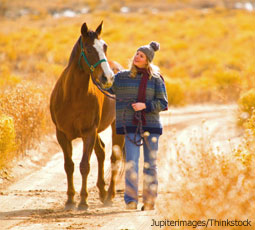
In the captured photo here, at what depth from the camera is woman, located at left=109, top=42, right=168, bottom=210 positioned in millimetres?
6031

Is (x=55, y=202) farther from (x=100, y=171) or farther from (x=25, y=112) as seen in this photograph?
(x=25, y=112)

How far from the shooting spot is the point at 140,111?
603 cm

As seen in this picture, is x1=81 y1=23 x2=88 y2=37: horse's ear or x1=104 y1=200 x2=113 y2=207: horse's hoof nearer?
x1=81 y1=23 x2=88 y2=37: horse's ear

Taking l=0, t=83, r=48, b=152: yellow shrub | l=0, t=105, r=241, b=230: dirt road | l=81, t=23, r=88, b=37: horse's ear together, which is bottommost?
l=0, t=105, r=241, b=230: dirt road

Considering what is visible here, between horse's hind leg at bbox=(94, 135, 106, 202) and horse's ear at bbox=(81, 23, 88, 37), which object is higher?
horse's ear at bbox=(81, 23, 88, 37)

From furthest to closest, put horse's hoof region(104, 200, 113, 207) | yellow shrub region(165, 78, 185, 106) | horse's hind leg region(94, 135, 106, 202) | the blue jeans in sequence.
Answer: yellow shrub region(165, 78, 185, 106) < horse's hind leg region(94, 135, 106, 202) < horse's hoof region(104, 200, 113, 207) < the blue jeans

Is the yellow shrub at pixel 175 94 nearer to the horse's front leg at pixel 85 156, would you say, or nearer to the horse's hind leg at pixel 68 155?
the horse's hind leg at pixel 68 155

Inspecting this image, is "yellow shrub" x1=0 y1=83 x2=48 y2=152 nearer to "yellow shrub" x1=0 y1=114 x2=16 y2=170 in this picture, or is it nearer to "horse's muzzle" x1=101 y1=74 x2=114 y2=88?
"yellow shrub" x1=0 y1=114 x2=16 y2=170

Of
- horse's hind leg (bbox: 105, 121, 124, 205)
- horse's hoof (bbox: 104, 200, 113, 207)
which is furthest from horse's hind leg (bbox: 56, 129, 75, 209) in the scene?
horse's hind leg (bbox: 105, 121, 124, 205)

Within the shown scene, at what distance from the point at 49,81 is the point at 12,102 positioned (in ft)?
13.3

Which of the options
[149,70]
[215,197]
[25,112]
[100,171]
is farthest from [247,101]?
[215,197]

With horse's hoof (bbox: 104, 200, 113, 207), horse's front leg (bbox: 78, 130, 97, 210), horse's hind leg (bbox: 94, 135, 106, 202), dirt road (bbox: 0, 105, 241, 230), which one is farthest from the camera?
horse's hind leg (bbox: 94, 135, 106, 202)

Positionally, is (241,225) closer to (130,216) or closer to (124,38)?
(130,216)

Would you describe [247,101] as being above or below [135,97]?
below
